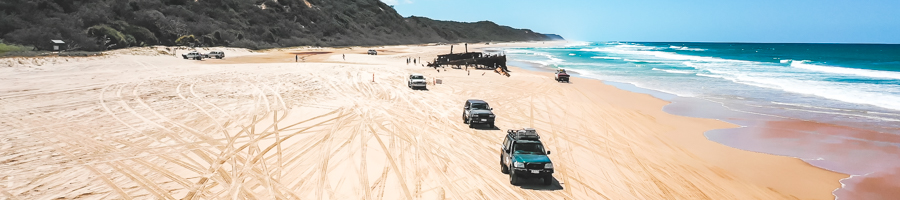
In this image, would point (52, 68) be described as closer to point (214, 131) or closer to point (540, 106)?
point (214, 131)

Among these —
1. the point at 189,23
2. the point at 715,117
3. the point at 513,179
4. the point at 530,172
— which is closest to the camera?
the point at 530,172

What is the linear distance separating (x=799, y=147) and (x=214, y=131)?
24214 millimetres

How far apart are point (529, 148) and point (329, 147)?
7.73 meters

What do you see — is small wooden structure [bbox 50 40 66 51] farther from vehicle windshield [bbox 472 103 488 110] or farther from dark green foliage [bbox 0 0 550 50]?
vehicle windshield [bbox 472 103 488 110]

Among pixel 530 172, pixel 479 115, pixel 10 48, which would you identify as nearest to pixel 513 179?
pixel 530 172

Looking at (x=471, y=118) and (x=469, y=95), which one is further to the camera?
(x=469, y=95)

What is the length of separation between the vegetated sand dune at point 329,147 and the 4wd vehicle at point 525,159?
0.46 meters

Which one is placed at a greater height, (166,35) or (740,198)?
(166,35)

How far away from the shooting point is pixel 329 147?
18.0 metres

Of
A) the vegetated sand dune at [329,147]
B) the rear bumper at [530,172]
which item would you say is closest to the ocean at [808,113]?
the vegetated sand dune at [329,147]

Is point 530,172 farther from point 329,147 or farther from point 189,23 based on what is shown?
point 189,23

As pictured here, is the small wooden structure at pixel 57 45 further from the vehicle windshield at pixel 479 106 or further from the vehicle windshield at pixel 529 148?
the vehicle windshield at pixel 529 148

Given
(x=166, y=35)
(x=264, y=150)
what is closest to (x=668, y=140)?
(x=264, y=150)

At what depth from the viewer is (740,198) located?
14.1 meters
